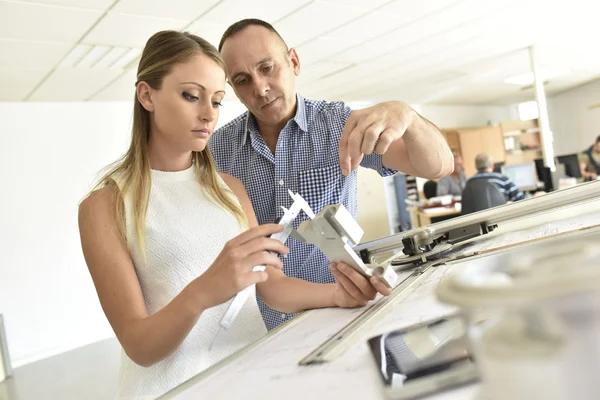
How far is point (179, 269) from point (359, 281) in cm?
46

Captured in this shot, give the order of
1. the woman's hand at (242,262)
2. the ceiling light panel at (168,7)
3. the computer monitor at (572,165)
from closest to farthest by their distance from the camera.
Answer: the woman's hand at (242,262) → the ceiling light panel at (168,7) → the computer monitor at (572,165)

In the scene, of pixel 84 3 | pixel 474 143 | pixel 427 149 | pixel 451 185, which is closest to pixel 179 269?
pixel 427 149

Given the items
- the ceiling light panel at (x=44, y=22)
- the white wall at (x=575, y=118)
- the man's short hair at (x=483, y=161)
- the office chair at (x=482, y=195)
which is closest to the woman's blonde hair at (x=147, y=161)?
the ceiling light panel at (x=44, y=22)

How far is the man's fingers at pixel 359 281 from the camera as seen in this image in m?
0.87

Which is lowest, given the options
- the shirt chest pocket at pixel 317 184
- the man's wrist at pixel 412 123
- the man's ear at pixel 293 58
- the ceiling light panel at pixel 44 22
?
the shirt chest pocket at pixel 317 184

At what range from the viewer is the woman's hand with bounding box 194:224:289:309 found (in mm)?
803

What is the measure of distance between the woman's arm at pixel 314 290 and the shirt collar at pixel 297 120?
36cm

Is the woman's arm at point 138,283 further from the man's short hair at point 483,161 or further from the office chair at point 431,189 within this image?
the office chair at point 431,189

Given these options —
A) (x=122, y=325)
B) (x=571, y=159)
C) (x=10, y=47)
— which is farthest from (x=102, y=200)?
(x=571, y=159)

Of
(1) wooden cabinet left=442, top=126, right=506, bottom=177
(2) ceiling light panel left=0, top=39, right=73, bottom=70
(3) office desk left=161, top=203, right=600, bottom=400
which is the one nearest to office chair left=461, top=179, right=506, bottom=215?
(2) ceiling light panel left=0, top=39, right=73, bottom=70

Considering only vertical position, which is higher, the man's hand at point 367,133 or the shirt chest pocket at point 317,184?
the man's hand at point 367,133

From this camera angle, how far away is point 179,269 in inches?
44.8

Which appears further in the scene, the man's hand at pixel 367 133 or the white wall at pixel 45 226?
the white wall at pixel 45 226

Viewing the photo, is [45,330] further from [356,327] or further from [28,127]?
[356,327]
